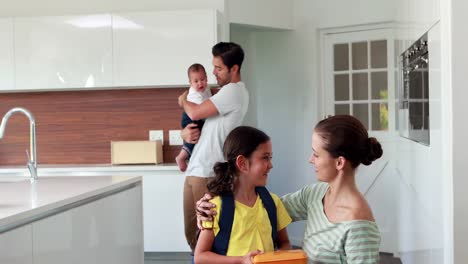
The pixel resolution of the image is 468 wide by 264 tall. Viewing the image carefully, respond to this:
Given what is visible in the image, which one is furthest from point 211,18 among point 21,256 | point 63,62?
point 21,256

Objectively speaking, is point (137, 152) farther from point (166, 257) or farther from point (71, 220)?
point (71, 220)

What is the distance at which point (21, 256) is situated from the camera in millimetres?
2396

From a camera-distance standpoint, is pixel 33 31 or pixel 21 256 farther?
pixel 33 31

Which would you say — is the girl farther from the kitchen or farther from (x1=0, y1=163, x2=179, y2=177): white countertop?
(x1=0, y1=163, x2=179, y2=177): white countertop

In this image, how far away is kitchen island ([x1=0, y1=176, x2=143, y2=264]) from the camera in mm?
2422

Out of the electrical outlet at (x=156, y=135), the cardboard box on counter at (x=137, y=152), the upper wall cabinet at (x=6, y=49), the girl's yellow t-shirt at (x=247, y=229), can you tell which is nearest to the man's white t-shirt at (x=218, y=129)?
the cardboard box on counter at (x=137, y=152)

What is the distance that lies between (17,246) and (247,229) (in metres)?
0.86

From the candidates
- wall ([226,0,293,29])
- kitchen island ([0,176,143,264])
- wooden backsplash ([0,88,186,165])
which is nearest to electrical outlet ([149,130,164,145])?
wooden backsplash ([0,88,186,165])

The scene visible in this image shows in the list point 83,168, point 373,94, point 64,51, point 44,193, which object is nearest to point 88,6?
point 64,51

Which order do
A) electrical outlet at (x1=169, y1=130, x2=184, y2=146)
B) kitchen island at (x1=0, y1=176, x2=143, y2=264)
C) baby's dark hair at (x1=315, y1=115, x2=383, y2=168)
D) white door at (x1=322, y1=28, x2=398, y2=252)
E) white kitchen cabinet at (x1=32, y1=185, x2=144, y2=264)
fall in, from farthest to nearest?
white door at (x1=322, y1=28, x2=398, y2=252)
electrical outlet at (x1=169, y1=130, x2=184, y2=146)
white kitchen cabinet at (x1=32, y1=185, x2=144, y2=264)
kitchen island at (x1=0, y1=176, x2=143, y2=264)
baby's dark hair at (x1=315, y1=115, x2=383, y2=168)

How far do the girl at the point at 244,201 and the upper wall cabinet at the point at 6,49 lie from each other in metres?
4.02

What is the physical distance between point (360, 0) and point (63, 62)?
8.65 feet

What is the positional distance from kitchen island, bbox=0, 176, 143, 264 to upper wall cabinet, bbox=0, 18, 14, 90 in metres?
1.99

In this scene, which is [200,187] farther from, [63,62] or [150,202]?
[63,62]
